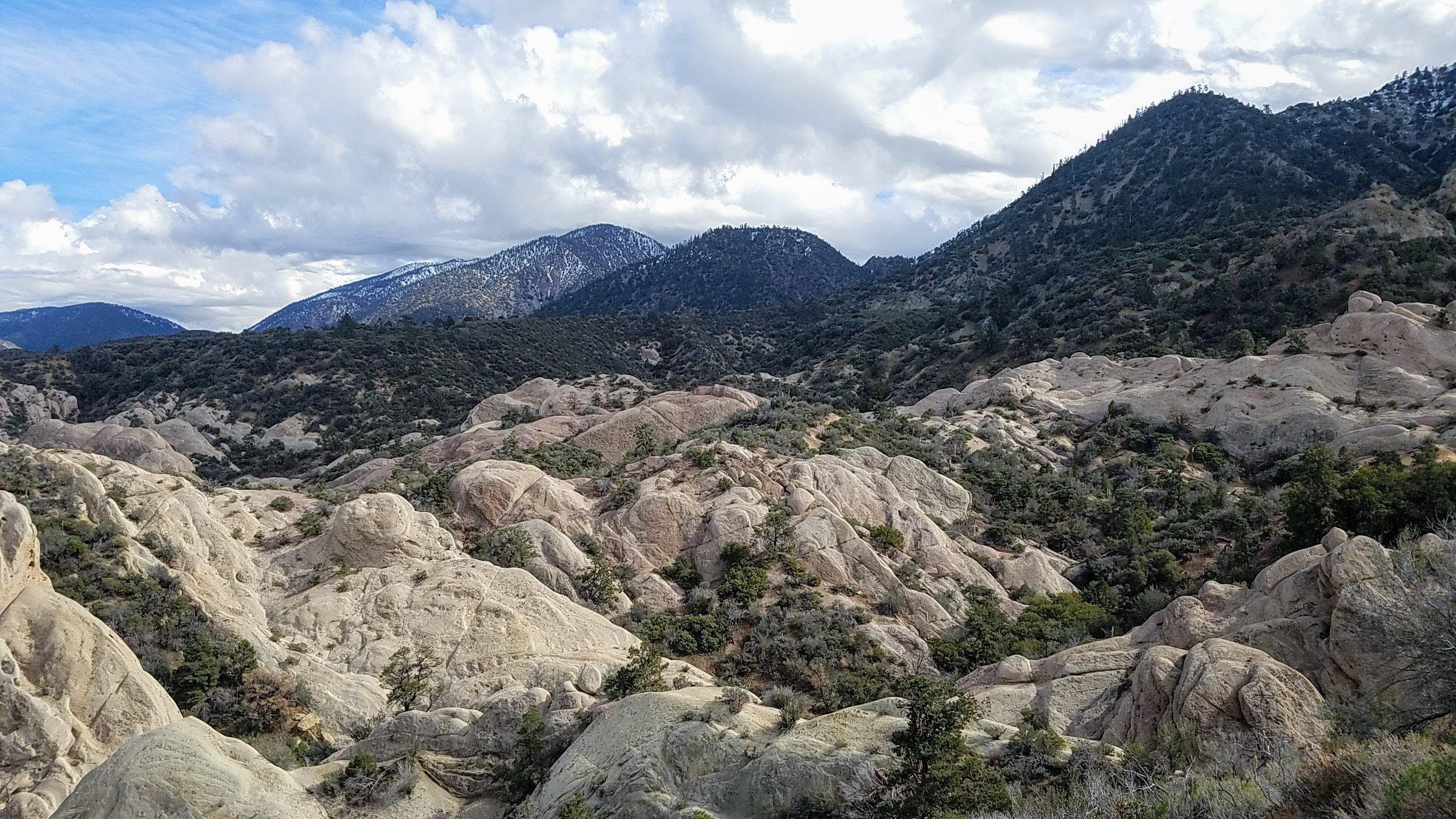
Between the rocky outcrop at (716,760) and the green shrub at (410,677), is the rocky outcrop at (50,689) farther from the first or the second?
the rocky outcrop at (716,760)

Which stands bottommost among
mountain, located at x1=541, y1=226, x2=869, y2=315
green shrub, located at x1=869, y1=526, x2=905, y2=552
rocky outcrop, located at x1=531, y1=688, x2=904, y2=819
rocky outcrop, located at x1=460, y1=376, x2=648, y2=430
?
green shrub, located at x1=869, y1=526, x2=905, y2=552

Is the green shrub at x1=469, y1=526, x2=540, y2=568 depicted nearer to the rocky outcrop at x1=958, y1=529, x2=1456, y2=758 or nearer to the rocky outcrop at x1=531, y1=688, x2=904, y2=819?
the rocky outcrop at x1=531, y1=688, x2=904, y2=819

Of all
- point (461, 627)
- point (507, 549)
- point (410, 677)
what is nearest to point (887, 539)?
point (507, 549)

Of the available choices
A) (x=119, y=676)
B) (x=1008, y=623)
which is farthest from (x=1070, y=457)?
Answer: (x=119, y=676)

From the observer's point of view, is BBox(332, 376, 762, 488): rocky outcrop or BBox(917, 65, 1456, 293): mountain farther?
BBox(917, 65, 1456, 293): mountain

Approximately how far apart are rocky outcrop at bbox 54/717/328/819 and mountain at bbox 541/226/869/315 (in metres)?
145

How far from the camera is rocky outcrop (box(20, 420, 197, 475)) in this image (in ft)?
129

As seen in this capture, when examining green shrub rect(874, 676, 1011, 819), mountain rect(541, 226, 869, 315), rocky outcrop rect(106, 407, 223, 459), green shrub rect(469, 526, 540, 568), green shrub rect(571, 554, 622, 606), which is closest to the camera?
green shrub rect(874, 676, 1011, 819)

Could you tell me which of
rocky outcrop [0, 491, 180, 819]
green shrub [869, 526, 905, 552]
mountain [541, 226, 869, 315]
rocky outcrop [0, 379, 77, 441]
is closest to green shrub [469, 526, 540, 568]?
rocky outcrop [0, 491, 180, 819]

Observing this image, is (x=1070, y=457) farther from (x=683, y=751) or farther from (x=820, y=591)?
(x=683, y=751)

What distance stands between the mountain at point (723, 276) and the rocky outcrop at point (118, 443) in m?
117

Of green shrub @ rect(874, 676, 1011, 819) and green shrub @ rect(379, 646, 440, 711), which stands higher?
green shrub @ rect(874, 676, 1011, 819)

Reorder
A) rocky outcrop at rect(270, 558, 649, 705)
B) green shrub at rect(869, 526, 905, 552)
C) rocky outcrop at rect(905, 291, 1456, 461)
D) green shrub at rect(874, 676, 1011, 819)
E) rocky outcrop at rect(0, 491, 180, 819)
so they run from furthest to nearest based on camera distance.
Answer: rocky outcrop at rect(905, 291, 1456, 461) → green shrub at rect(869, 526, 905, 552) → rocky outcrop at rect(270, 558, 649, 705) → rocky outcrop at rect(0, 491, 180, 819) → green shrub at rect(874, 676, 1011, 819)

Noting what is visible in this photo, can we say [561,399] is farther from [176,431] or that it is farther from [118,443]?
[176,431]
